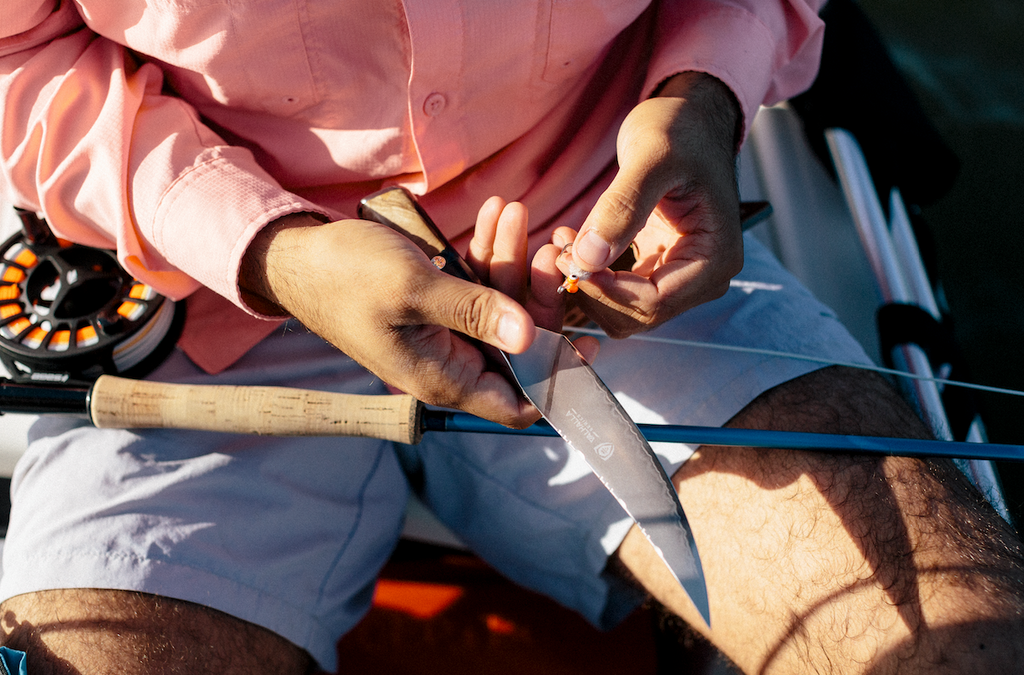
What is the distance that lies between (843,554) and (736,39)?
954 mm

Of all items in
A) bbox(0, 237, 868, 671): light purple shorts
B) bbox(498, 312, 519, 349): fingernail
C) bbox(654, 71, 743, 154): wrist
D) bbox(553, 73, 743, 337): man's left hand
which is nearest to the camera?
bbox(498, 312, 519, 349): fingernail

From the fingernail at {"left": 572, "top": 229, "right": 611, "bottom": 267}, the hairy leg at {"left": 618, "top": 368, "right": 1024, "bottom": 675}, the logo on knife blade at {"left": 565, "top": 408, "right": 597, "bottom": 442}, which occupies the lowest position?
the hairy leg at {"left": 618, "top": 368, "right": 1024, "bottom": 675}

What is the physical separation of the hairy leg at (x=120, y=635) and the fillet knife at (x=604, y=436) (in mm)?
653

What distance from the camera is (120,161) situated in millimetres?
1075

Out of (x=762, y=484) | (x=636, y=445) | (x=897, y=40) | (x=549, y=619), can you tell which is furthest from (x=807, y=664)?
(x=897, y=40)

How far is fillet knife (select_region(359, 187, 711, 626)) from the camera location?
964 millimetres

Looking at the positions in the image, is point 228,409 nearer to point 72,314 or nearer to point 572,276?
point 72,314

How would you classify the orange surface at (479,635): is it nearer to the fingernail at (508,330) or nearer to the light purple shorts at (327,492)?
the light purple shorts at (327,492)

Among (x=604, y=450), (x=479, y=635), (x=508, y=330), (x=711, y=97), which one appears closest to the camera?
(x=508, y=330)

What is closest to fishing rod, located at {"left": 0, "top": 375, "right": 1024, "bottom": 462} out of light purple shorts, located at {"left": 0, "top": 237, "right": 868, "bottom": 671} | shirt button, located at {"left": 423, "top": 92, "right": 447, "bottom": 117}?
light purple shorts, located at {"left": 0, "top": 237, "right": 868, "bottom": 671}

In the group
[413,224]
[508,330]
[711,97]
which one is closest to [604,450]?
[508,330]

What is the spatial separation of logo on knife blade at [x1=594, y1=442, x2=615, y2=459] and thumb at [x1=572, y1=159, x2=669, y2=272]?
27cm

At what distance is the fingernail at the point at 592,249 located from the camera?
96cm

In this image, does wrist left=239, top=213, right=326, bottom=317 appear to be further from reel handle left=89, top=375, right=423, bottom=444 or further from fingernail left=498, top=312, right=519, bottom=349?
fingernail left=498, top=312, right=519, bottom=349
